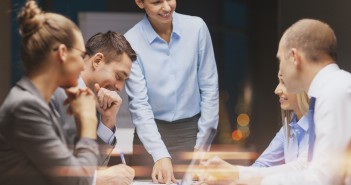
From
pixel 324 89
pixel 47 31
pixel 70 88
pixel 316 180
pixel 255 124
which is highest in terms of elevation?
pixel 47 31

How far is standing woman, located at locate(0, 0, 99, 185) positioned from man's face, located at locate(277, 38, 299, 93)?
25.4 inches

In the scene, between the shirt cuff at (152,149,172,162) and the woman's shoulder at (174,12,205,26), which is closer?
the shirt cuff at (152,149,172,162)

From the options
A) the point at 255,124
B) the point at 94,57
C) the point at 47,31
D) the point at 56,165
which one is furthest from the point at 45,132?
the point at 255,124

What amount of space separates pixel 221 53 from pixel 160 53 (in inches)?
121

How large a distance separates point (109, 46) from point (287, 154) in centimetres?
82

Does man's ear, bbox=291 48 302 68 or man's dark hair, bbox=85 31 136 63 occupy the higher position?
man's ear, bbox=291 48 302 68

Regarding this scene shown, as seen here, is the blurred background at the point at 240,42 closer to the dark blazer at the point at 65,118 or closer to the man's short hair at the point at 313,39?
the man's short hair at the point at 313,39

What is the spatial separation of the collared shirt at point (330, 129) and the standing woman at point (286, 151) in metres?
0.32

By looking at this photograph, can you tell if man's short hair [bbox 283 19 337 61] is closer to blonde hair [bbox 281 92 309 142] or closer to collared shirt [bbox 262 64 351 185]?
collared shirt [bbox 262 64 351 185]

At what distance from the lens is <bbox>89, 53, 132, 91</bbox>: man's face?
2266 mm

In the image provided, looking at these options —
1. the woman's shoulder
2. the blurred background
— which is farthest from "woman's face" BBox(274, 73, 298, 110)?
the blurred background

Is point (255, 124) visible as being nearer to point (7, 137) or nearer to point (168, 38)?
point (168, 38)

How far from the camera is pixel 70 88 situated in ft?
5.29

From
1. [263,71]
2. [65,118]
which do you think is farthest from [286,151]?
[263,71]
